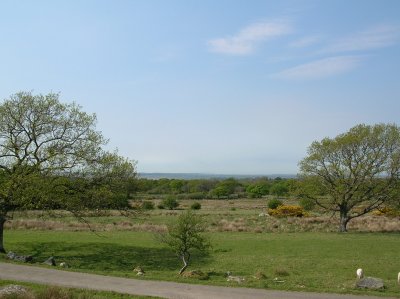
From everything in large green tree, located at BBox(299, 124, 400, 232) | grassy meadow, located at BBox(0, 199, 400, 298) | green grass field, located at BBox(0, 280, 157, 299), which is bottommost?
grassy meadow, located at BBox(0, 199, 400, 298)

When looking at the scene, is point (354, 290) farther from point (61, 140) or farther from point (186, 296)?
Result: point (61, 140)

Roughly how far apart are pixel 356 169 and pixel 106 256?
30028 mm

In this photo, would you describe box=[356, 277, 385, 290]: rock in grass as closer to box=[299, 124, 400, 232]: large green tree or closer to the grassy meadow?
the grassy meadow

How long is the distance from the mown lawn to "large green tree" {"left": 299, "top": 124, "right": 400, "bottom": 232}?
5.59 m

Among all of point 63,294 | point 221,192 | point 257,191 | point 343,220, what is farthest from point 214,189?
point 63,294

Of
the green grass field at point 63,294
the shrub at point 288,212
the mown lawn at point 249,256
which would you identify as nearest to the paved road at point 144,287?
the green grass field at point 63,294

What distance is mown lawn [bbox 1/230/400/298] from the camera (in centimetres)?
2191

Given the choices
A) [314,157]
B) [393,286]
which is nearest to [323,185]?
[314,157]

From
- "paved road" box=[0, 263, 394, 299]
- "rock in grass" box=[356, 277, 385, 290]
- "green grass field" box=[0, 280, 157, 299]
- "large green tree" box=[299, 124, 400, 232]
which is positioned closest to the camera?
"green grass field" box=[0, 280, 157, 299]

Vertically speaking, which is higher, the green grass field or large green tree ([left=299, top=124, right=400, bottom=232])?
large green tree ([left=299, top=124, right=400, bottom=232])

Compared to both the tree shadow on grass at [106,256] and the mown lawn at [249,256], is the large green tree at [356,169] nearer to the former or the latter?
the mown lawn at [249,256]

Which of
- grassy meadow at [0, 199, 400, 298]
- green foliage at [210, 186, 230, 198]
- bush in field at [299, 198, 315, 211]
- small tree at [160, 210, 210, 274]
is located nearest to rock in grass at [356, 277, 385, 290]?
grassy meadow at [0, 199, 400, 298]

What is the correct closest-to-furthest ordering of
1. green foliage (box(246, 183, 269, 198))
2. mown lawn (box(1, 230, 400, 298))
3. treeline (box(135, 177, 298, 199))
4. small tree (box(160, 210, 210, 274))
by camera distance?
mown lawn (box(1, 230, 400, 298)) → small tree (box(160, 210, 210, 274)) → treeline (box(135, 177, 298, 199)) → green foliage (box(246, 183, 269, 198))

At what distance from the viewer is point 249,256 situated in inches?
1208
